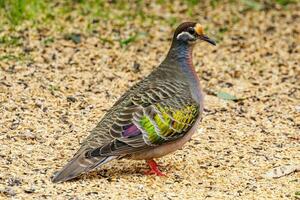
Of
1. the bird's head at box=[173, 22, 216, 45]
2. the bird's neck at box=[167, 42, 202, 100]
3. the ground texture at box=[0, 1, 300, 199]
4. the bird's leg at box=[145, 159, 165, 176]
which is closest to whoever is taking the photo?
the ground texture at box=[0, 1, 300, 199]

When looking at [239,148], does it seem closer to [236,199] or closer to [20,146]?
[236,199]

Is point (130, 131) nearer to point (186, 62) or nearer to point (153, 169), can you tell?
point (153, 169)

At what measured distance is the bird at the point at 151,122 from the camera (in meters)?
6.59

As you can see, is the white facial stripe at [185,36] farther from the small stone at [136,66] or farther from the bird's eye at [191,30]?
the small stone at [136,66]

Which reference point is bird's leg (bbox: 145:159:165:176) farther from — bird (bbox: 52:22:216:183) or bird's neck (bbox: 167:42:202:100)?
bird's neck (bbox: 167:42:202:100)

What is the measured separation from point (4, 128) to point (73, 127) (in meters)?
0.64

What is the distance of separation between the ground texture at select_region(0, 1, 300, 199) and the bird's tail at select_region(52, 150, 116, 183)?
89 mm

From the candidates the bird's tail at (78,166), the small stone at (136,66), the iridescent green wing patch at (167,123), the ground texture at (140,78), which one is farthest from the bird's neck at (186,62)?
the small stone at (136,66)

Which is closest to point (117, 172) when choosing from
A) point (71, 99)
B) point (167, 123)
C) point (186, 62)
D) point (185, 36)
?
point (167, 123)

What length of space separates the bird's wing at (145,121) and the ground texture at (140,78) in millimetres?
293

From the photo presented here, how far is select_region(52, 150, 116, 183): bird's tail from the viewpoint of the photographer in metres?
6.45

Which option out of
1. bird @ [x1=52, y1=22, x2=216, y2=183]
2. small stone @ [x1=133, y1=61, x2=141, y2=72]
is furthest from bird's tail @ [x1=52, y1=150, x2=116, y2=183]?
small stone @ [x1=133, y1=61, x2=141, y2=72]

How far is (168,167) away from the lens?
24.1ft

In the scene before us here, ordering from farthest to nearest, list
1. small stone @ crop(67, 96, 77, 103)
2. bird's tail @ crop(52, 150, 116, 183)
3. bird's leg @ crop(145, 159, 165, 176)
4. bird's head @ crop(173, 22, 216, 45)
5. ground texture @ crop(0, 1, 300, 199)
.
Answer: small stone @ crop(67, 96, 77, 103)
bird's head @ crop(173, 22, 216, 45)
bird's leg @ crop(145, 159, 165, 176)
ground texture @ crop(0, 1, 300, 199)
bird's tail @ crop(52, 150, 116, 183)
